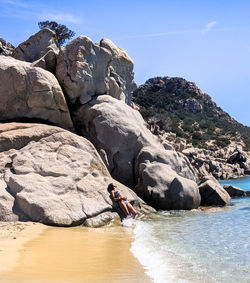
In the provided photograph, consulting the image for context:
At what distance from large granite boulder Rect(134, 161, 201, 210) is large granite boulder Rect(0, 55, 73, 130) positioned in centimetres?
460

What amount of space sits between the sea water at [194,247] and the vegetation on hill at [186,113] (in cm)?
4706

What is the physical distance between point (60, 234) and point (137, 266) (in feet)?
9.40

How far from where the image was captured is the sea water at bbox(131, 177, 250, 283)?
6.07 m

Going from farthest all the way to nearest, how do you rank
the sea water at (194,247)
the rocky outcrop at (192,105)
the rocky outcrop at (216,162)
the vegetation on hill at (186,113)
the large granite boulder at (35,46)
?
1. the rocky outcrop at (192,105)
2. the vegetation on hill at (186,113)
3. the rocky outcrop at (216,162)
4. the large granite boulder at (35,46)
5. the sea water at (194,247)

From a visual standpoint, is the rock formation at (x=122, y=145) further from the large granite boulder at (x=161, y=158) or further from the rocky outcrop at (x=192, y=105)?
the rocky outcrop at (x=192, y=105)

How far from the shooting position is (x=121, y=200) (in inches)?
466

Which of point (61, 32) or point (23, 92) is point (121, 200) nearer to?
point (23, 92)

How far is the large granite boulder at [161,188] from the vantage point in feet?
48.6

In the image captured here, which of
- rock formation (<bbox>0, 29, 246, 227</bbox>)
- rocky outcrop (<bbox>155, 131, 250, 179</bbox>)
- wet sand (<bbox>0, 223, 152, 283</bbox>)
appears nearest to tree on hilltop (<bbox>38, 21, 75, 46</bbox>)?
rocky outcrop (<bbox>155, 131, 250, 179</bbox>)

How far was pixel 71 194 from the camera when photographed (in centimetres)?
1073

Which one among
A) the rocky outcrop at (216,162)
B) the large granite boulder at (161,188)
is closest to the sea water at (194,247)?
the large granite boulder at (161,188)

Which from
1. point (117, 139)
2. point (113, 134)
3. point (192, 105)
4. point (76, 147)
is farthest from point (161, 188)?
point (192, 105)

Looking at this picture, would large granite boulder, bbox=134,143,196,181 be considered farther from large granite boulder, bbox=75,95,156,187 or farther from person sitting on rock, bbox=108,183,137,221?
person sitting on rock, bbox=108,183,137,221

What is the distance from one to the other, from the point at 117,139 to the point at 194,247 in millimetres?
8079
